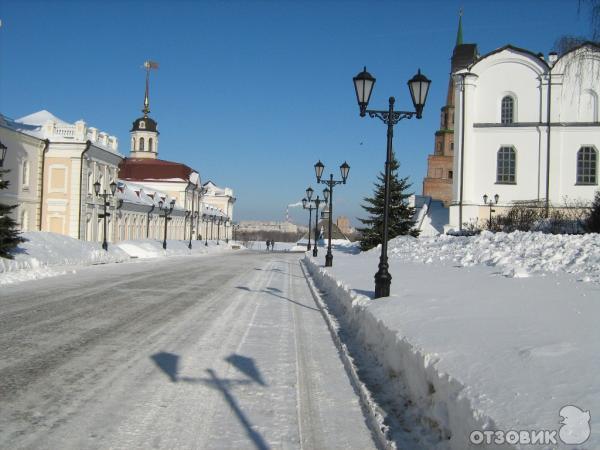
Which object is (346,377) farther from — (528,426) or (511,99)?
(511,99)

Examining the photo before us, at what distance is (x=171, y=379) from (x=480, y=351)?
3288 mm

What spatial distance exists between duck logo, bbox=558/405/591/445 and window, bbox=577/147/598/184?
1650 inches

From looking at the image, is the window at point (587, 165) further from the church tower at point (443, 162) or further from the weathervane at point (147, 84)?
the weathervane at point (147, 84)

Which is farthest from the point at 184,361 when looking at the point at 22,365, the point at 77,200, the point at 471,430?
the point at 77,200

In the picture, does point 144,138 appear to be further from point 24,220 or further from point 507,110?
point 507,110

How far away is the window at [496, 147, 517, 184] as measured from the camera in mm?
42000

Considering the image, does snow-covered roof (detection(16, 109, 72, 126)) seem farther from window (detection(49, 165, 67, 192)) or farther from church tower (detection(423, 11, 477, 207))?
church tower (detection(423, 11, 477, 207))

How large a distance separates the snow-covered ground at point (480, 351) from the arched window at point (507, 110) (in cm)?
3250

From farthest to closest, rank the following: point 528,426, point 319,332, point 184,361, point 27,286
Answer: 1. point 27,286
2. point 319,332
3. point 184,361
4. point 528,426

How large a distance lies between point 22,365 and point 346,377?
3.79m

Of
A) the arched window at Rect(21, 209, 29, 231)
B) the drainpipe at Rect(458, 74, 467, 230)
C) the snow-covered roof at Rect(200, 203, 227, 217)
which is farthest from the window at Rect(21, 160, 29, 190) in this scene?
the snow-covered roof at Rect(200, 203, 227, 217)

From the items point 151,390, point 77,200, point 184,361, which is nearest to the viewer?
point 151,390

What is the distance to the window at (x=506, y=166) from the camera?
42000 millimetres

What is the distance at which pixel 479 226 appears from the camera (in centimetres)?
3991
